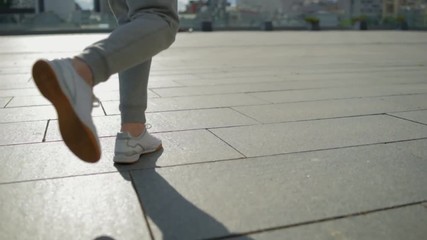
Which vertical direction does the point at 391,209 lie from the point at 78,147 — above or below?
below

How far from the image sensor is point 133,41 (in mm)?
1624

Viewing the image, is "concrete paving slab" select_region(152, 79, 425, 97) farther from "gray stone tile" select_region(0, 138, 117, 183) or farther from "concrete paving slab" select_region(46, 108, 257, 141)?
"gray stone tile" select_region(0, 138, 117, 183)

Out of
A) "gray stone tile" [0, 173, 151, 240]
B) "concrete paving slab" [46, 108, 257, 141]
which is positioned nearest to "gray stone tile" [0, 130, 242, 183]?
"gray stone tile" [0, 173, 151, 240]

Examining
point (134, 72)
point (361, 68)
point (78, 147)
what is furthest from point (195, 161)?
point (361, 68)

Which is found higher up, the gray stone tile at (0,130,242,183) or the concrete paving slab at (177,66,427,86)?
the concrete paving slab at (177,66,427,86)

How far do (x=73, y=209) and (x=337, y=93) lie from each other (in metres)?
3.24

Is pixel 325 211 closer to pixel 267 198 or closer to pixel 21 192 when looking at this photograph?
pixel 267 198

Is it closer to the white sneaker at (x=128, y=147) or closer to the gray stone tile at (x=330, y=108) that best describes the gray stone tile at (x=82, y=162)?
the white sneaker at (x=128, y=147)

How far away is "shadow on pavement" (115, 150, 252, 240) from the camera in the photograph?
142cm

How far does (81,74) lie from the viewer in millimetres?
1500

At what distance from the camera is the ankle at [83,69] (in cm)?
150

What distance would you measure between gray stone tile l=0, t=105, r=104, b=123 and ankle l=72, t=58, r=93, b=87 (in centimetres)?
185

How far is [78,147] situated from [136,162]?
23.7 inches

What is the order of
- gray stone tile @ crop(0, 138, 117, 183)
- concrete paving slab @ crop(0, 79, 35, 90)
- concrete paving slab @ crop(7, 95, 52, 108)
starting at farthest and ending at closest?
1. concrete paving slab @ crop(0, 79, 35, 90)
2. concrete paving slab @ crop(7, 95, 52, 108)
3. gray stone tile @ crop(0, 138, 117, 183)
